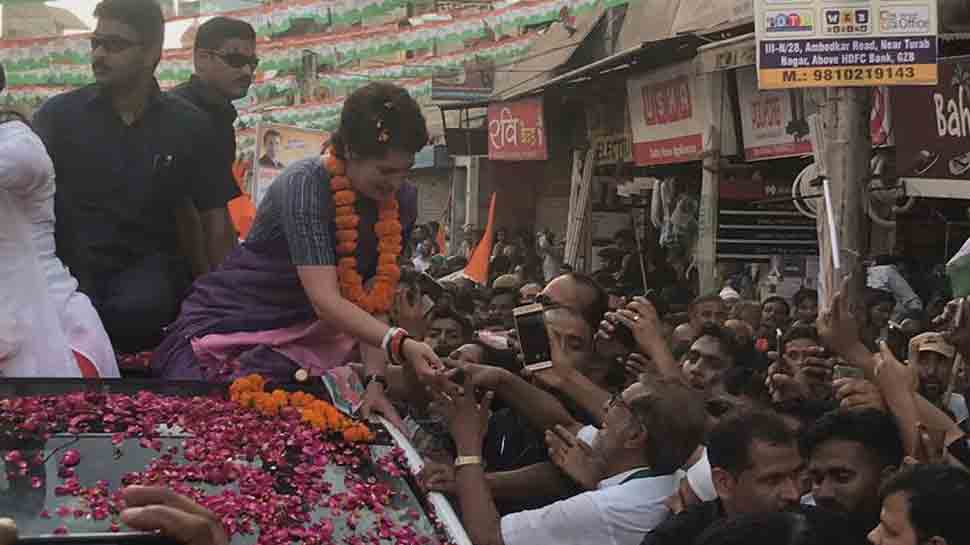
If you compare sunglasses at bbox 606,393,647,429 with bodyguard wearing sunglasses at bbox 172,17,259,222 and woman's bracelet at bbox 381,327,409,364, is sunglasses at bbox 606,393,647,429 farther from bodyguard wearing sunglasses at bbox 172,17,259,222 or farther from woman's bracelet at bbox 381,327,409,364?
bodyguard wearing sunglasses at bbox 172,17,259,222

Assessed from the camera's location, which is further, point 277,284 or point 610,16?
point 610,16

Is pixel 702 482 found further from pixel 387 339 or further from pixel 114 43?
pixel 114 43

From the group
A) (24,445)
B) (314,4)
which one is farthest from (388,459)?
(314,4)

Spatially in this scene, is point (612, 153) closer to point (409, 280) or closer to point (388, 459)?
point (409, 280)

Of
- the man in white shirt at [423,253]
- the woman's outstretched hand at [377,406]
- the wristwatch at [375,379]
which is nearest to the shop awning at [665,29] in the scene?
the man in white shirt at [423,253]

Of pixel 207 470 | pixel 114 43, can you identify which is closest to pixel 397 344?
pixel 207 470

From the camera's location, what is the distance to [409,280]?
5.71 metres

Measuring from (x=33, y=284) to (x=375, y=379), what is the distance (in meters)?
0.96

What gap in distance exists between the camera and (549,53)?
23.6m

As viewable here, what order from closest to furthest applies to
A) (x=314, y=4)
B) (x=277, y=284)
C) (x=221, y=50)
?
(x=277, y=284) → (x=221, y=50) → (x=314, y=4)

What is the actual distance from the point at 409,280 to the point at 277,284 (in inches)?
46.5

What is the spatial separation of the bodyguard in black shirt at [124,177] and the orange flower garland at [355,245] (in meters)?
0.72

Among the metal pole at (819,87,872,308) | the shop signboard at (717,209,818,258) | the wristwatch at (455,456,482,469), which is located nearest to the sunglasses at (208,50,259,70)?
the wristwatch at (455,456,482,469)

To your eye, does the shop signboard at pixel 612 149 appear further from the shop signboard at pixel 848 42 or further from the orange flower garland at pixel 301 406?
the orange flower garland at pixel 301 406
